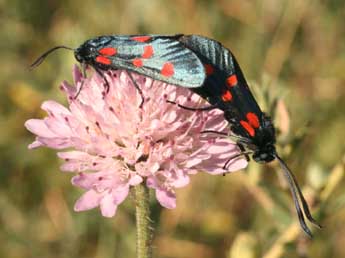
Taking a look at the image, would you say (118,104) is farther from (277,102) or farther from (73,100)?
(277,102)

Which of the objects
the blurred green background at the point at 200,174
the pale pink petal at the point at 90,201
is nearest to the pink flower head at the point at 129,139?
the pale pink petal at the point at 90,201

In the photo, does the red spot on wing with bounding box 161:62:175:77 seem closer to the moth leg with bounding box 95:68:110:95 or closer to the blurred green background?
the moth leg with bounding box 95:68:110:95

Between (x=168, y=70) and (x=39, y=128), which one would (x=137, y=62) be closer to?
(x=168, y=70)

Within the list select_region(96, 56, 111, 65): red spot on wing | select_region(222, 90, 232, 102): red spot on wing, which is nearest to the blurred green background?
select_region(222, 90, 232, 102): red spot on wing

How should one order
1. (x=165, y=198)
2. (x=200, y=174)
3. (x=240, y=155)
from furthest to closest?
(x=200, y=174) → (x=240, y=155) → (x=165, y=198)

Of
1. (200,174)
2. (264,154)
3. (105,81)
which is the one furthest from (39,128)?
(200,174)

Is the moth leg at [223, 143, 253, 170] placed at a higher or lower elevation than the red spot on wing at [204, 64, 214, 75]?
lower
